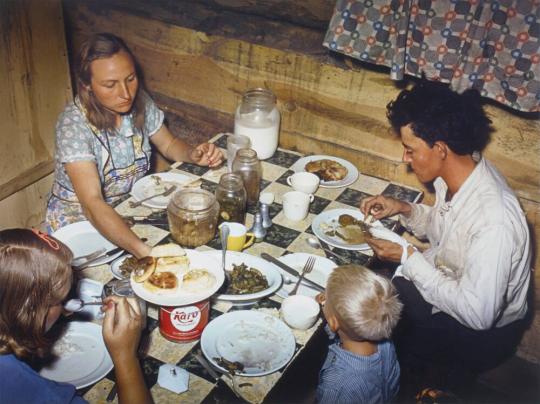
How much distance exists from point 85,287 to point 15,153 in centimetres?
240

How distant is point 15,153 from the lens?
4246 mm

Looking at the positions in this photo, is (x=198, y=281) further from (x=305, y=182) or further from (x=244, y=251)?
(x=305, y=182)

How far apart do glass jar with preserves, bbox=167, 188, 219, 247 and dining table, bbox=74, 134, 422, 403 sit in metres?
0.07

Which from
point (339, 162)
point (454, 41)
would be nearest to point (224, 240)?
point (339, 162)

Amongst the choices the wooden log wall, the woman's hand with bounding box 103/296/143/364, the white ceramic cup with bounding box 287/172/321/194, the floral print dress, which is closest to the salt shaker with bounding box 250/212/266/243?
the white ceramic cup with bounding box 287/172/321/194

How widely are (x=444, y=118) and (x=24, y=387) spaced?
6.83 ft

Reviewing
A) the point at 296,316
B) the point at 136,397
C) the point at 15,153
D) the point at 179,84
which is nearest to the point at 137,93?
the point at 179,84

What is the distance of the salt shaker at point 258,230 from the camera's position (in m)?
2.78

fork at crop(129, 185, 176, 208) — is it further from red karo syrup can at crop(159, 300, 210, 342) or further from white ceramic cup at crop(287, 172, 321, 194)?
red karo syrup can at crop(159, 300, 210, 342)

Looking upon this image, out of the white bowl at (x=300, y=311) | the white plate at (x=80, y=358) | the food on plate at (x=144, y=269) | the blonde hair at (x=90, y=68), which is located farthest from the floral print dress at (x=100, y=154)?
the white bowl at (x=300, y=311)

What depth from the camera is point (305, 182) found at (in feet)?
10.5

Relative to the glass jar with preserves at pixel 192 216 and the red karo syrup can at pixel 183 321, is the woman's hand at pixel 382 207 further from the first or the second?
the red karo syrup can at pixel 183 321

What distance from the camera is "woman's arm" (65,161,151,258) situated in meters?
2.53

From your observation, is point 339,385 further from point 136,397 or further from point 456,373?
point 456,373
